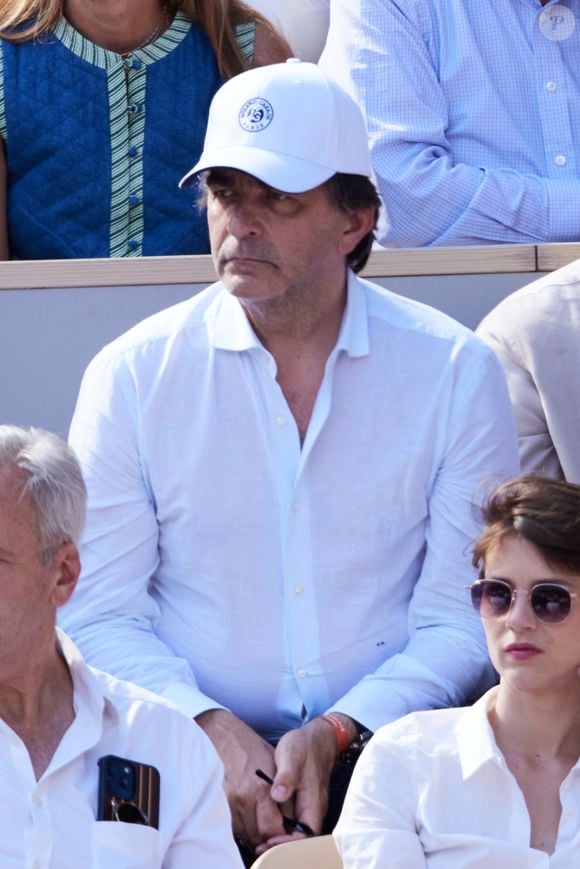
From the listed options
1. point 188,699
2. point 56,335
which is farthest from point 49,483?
point 56,335

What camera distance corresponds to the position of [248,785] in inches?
119

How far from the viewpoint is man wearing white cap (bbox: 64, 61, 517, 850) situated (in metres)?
3.29

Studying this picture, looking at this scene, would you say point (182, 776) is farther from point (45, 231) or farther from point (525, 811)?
point (45, 231)

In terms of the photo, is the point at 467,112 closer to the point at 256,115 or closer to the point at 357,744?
the point at 256,115

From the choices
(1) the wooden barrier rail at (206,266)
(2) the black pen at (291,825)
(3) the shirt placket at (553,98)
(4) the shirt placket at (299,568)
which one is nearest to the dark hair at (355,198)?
(1) the wooden barrier rail at (206,266)

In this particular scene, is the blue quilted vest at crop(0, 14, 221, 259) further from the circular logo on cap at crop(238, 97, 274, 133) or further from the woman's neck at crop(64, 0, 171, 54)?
the circular logo on cap at crop(238, 97, 274, 133)

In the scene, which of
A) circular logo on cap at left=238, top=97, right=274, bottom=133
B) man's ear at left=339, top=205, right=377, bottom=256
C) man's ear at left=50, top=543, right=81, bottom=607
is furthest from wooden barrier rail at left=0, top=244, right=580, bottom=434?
man's ear at left=50, top=543, right=81, bottom=607

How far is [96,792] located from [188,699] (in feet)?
2.39

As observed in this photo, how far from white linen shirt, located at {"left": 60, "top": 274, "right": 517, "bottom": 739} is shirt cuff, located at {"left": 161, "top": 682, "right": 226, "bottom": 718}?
0.09 meters

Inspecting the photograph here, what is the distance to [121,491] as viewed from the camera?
334cm

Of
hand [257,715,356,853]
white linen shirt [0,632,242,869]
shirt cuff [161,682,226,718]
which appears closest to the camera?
white linen shirt [0,632,242,869]

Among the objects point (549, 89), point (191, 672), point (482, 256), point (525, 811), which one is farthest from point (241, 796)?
point (549, 89)

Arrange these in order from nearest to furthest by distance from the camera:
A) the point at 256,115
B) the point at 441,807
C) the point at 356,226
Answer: the point at 441,807 → the point at 256,115 → the point at 356,226

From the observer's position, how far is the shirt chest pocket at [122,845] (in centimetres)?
237
